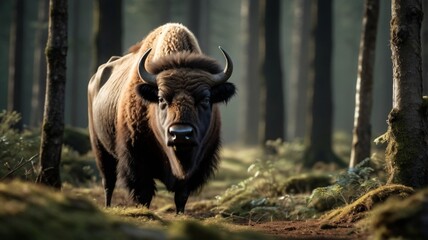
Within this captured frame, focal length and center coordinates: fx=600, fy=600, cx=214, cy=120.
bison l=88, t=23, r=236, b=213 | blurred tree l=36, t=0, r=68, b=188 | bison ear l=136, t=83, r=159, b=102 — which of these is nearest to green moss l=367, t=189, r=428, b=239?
bison l=88, t=23, r=236, b=213

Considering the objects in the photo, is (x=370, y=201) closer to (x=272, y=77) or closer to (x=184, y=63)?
(x=184, y=63)

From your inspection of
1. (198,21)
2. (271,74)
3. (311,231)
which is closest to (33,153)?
(311,231)

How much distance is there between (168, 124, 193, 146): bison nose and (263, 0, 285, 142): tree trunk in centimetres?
1436

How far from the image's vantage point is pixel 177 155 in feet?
25.2

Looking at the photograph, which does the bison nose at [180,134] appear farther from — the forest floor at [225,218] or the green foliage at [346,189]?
the green foliage at [346,189]

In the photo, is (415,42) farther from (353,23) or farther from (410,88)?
(353,23)

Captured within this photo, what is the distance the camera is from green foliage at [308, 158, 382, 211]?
7605 millimetres

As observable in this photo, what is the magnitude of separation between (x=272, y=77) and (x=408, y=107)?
48.6 ft

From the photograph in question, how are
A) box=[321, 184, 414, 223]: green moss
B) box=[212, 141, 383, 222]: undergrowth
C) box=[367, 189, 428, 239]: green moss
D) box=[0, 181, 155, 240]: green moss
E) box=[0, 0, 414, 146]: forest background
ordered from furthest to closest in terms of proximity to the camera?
box=[0, 0, 414, 146]: forest background → box=[212, 141, 383, 222]: undergrowth → box=[321, 184, 414, 223]: green moss → box=[367, 189, 428, 239]: green moss → box=[0, 181, 155, 240]: green moss

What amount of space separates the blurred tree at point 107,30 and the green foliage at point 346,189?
884 cm

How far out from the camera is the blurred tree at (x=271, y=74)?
21.5m

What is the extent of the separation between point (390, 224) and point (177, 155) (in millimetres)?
4001

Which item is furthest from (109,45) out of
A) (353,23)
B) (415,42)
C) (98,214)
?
(353,23)

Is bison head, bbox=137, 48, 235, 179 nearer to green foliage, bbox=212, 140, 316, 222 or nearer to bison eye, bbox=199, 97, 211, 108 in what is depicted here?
Result: bison eye, bbox=199, 97, 211, 108
